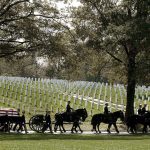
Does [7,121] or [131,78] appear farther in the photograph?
[131,78]

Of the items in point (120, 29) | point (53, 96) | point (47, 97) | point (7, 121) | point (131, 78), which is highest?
point (120, 29)

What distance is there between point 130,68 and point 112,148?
Result: 15113mm

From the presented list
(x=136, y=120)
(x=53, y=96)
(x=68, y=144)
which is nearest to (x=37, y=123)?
(x=136, y=120)

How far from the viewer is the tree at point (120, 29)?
2569cm

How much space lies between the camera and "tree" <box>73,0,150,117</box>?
25.7 metres

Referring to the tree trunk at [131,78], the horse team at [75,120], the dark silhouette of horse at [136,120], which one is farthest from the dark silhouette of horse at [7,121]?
the tree trunk at [131,78]

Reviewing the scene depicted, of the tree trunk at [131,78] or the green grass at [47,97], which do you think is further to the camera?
the green grass at [47,97]

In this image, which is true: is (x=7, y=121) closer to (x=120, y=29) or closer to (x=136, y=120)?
(x=136, y=120)

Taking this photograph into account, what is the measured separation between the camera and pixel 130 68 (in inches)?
1128

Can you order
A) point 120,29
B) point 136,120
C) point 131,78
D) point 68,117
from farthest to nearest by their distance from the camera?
point 131,78 → point 120,29 → point 136,120 → point 68,117

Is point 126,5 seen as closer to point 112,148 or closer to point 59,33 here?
point 59,33

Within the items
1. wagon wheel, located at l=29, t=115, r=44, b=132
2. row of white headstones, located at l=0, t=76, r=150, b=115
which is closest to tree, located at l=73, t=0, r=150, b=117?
row of white headstones, located at l=0, t=76, r=150, b=115

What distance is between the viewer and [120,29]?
25969 mm

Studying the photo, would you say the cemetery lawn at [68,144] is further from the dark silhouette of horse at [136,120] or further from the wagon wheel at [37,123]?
the dark silhouette of horse at [136,120]
